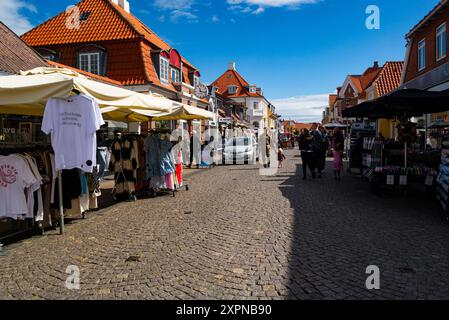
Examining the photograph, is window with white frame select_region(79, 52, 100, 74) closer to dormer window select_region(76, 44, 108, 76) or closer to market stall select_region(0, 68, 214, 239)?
dormer window select_region(76, 44, 108, 76)

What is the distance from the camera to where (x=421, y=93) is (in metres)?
8.70

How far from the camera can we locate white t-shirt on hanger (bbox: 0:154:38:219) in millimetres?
5523

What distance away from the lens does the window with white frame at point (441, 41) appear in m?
17.0

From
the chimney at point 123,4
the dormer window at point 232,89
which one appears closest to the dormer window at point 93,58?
the chimney at point 123,4

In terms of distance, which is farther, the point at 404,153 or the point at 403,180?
the point at 404,153

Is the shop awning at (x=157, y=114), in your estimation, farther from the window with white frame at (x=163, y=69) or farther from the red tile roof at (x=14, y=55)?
the window with white frame at (x=163, y=69)

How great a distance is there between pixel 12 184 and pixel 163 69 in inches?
688

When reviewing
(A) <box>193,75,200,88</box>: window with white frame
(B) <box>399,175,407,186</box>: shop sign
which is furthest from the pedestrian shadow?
(A) <box>193,75,200,88</box>: window with white frame

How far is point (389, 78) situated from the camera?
3328cm

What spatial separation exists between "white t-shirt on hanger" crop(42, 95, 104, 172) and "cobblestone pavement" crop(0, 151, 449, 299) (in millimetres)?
1317

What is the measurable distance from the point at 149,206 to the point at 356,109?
7.21 m

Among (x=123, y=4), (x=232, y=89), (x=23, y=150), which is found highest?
(x=232, y=89)

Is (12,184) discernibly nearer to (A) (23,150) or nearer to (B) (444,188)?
(A) (23,150)

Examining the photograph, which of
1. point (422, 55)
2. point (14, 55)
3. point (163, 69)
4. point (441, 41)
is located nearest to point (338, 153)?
point (441, 41)
